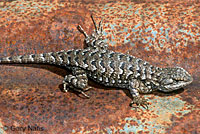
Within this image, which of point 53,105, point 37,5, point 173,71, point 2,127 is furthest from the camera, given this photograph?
point 37,5

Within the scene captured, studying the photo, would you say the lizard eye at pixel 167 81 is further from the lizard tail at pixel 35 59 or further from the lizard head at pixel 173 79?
the lizard tail at pixel 35 59

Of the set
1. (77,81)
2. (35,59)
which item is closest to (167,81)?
(77,81)

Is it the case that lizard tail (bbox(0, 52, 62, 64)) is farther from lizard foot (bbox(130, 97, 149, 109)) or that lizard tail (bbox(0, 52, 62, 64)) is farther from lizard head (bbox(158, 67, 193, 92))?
lizard head (bbox(158, 67, 193, 92))

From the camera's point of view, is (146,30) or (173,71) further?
(146,30)

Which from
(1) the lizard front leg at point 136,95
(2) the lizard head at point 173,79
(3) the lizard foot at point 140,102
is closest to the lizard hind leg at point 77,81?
(1) the lizard front leg at point 136,95

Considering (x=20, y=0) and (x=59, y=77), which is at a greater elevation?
(x=20, y=0)

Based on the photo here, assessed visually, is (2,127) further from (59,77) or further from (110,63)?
(110,63)

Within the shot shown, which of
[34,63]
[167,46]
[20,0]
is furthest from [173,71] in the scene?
[20,0]

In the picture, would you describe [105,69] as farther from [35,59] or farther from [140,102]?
[35,59]

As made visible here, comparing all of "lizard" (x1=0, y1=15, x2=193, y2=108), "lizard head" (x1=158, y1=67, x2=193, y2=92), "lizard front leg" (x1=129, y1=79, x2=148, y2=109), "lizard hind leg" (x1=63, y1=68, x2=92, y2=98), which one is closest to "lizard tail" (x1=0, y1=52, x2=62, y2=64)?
"lizard" (x1=0, y1=15, x2=193, y2=108)
